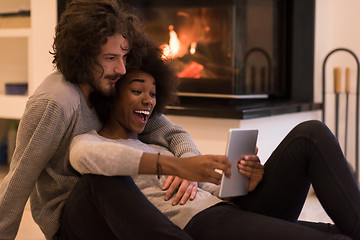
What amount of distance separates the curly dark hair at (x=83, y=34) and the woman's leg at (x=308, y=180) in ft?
1.88

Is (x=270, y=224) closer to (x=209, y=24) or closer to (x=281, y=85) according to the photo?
(x=209, y=24)

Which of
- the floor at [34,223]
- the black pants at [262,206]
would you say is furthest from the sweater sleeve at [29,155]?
the floor at [34,223]

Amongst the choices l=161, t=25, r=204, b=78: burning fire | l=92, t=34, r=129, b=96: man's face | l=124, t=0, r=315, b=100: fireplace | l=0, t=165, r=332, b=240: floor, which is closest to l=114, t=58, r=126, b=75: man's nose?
l=92, t=34, r=129, b=96: man's face

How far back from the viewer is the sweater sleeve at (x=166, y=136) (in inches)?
70.3

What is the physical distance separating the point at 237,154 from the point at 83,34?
1.74 ft

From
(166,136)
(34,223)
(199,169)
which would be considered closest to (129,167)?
(199,169)

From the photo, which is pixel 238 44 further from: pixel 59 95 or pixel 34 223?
pixel 59 95

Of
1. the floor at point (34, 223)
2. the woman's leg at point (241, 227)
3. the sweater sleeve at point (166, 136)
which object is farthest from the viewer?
the floor at point (34, 223)

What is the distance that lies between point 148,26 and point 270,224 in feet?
6.16

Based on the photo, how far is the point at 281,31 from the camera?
122 inches

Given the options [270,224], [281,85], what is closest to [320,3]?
[281,85]

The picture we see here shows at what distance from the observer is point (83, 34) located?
1.54m

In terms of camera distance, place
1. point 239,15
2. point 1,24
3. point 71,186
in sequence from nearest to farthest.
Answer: point 71,186 → point 239,15 → point 1,24

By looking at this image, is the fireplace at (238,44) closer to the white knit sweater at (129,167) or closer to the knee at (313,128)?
the white knit sweater at (129,167)
